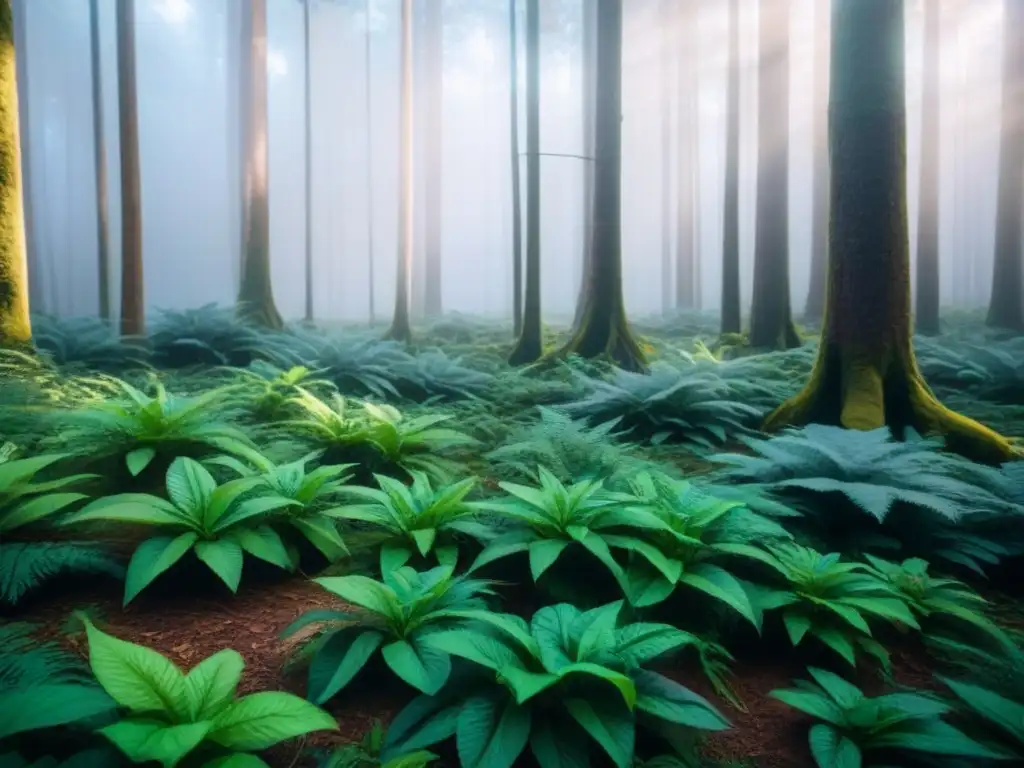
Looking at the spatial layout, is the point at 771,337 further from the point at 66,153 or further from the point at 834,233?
the point at 66,153

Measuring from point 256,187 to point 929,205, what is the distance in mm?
17033

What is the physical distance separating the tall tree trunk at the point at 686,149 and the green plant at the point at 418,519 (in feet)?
73.0

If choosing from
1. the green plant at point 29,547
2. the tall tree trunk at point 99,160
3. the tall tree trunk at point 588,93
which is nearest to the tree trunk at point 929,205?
the tall tree trunk at point 588,93

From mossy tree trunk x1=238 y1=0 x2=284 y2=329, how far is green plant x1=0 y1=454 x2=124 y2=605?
10.3 metres

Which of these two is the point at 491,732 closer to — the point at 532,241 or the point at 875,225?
the point at 875,225

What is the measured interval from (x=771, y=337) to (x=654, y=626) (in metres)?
10.7

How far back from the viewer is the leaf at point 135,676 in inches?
68.2

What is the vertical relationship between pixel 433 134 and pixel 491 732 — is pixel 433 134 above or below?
above

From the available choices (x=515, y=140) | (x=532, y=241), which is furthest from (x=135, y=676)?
(x=515, y=140)

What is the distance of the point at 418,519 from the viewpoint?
3176 millimetres

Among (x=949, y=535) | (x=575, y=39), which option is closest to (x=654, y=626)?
(x=949, y=535)

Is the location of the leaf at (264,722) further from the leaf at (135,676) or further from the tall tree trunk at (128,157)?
the tall tree trunk at (128,157)

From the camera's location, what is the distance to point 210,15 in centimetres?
3775

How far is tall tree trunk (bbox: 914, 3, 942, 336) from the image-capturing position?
50.7ft
